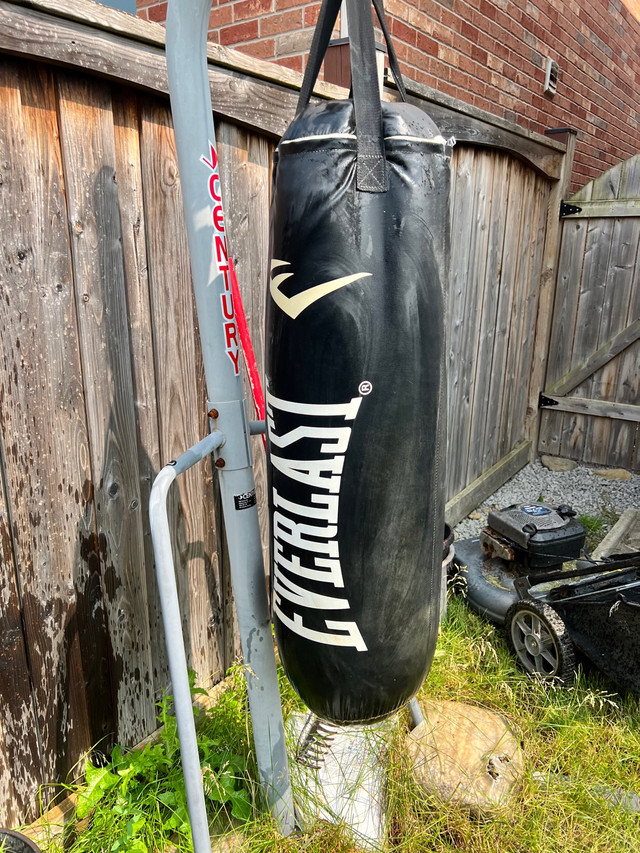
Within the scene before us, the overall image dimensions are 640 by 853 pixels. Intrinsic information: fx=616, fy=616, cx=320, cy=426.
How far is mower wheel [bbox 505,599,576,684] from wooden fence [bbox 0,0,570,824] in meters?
1.24

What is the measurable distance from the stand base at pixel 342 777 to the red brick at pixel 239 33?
11.6 feet

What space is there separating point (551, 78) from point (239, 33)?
11.9 feet

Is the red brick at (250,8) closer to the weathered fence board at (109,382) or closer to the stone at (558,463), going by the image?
the weathered fence board at (109,382)

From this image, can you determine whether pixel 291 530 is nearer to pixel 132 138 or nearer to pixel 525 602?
pixel 132 138

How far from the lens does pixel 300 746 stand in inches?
80.2

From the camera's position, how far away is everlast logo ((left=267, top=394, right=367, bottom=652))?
1.36m

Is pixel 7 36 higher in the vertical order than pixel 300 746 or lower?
higher

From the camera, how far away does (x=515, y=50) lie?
5027 millimetres

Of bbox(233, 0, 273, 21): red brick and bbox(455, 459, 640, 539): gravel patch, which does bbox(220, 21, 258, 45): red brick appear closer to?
bbox(233, 0, 273, 21): red brick

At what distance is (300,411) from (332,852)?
1.34 metres

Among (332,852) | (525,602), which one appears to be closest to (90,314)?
(332,852)

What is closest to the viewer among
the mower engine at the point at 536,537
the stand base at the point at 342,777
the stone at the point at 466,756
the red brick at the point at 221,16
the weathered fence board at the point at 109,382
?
the weathered fence board at the point at 109,382

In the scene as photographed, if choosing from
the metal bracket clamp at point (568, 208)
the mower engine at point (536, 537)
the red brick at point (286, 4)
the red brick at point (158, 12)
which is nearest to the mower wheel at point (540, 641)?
the mower engine at point (536, 537)

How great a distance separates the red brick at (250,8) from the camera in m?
3.39
